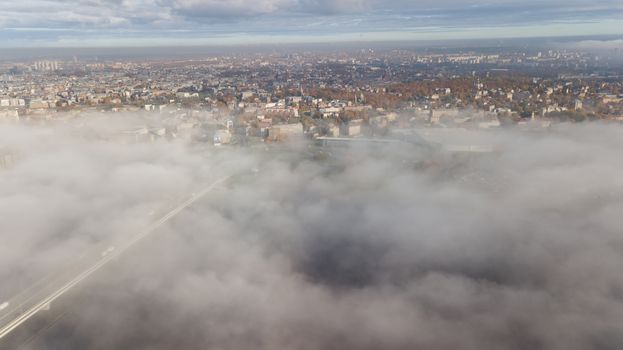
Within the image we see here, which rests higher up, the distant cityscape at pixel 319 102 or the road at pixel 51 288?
the distant cityscape at pixel 319 102

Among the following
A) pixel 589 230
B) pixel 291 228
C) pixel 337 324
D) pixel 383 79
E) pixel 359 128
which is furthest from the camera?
pixel 383 79

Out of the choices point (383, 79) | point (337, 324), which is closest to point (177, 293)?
point (337, 324)

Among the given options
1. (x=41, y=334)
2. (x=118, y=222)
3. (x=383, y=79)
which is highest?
(x=383, y=79)

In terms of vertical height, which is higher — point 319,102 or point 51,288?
point 319,102

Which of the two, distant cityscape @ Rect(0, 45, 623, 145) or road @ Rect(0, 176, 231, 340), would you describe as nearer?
road @ Rect(0, 176, 231, 340)

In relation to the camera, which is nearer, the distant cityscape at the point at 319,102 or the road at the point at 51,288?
the road at the point at 51,288

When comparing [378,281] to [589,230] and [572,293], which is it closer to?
[572,293]

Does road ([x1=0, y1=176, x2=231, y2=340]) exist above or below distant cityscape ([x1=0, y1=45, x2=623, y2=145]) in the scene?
below

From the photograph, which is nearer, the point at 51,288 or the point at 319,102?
the point at 51,288
